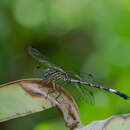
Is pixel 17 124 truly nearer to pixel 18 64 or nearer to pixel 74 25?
pixel 18 64

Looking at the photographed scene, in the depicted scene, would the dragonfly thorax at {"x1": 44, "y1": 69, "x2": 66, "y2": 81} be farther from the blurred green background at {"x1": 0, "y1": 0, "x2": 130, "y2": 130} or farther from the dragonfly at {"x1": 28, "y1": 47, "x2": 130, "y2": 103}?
the blurred green background at {"x1": 0, "y1": 0, "x2": 130, "y2": 130}

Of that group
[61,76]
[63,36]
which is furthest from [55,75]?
[63,36]

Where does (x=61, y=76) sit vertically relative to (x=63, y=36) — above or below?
above

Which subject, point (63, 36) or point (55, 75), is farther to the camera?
point (63, 36)

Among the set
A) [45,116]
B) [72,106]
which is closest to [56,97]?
[72,106]

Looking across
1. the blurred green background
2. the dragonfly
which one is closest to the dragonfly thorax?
the dragonfly

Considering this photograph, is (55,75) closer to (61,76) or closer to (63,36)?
(61,76)

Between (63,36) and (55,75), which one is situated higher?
(55,75)

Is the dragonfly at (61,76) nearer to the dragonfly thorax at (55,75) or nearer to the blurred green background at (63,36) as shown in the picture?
the dragonfly thorax at (55,75)

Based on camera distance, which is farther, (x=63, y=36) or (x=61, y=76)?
(x=63, y=36)
